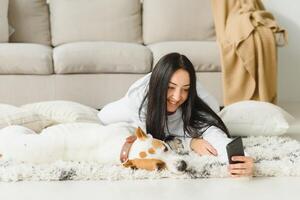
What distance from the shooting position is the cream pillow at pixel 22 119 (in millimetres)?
2365

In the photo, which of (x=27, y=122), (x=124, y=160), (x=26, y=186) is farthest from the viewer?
(x=27, y=122)

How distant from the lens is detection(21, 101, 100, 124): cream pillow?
2508 millimetres

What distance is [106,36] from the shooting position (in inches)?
148

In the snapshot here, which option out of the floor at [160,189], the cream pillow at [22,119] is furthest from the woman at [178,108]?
the cream pillow at [22,119]

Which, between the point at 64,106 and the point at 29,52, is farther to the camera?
the point at 29,52

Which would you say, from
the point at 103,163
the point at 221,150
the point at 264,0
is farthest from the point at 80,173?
the point at 264,0

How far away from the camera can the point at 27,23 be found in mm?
3758

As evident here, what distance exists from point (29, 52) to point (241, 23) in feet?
4.42

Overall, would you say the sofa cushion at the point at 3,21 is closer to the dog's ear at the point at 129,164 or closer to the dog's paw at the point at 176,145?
the dog's paw at the point at 176,145

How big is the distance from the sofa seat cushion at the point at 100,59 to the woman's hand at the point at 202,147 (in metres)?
1.21

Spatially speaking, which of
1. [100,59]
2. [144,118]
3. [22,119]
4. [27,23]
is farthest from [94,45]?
[144,118]

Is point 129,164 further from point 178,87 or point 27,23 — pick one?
point 27,23

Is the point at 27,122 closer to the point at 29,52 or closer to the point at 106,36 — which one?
the point at 29,52

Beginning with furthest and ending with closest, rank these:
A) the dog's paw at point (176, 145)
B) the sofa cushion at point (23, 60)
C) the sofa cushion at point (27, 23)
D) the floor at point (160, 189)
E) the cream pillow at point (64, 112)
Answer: the sofa cushion at point (27, 23) → the sofa cushion at point (23, 60) → the cream pillow at point (64, 112) → the dog's paw at point (176, 145) → the floor at point (160, 189)
